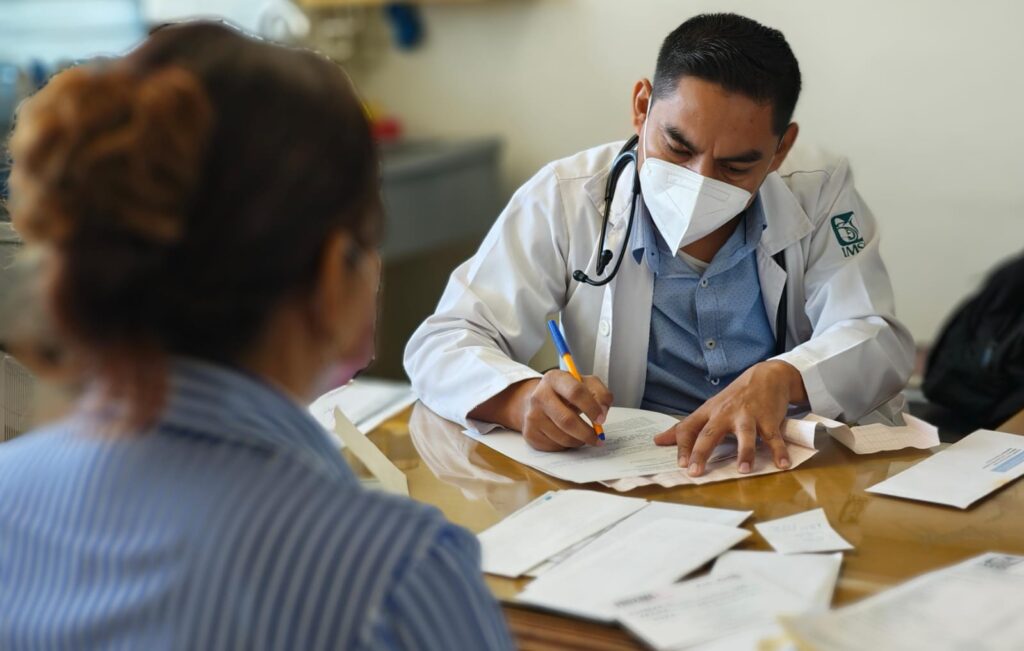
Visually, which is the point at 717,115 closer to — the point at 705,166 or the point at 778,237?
the point at 705,166

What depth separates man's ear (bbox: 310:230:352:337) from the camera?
2.18ft

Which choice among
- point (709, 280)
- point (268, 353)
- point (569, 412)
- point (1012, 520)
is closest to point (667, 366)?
point (709, 280)

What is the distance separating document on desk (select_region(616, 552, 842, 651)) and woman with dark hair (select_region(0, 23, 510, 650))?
26 cm

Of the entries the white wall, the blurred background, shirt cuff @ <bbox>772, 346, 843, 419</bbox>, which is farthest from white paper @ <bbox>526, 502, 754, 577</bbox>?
the white wall

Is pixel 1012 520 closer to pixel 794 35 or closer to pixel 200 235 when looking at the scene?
pixel 200 235

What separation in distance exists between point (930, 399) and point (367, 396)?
111cm

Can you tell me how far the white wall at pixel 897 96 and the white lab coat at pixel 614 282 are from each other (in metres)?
1.31

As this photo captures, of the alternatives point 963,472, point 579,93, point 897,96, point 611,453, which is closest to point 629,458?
point 611,453

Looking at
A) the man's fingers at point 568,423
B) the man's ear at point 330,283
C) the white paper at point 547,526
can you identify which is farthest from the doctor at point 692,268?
the man's ear at point 330,283

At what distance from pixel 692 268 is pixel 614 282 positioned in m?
0.12

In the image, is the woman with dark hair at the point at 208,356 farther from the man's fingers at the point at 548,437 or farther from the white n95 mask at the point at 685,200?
the white n95 mask at the point at 685,200

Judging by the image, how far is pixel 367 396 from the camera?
170cm

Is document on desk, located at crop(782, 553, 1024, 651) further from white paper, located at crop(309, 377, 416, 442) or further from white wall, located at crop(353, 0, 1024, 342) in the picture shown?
white wall, located at crop(353, 0, 1024, 342)

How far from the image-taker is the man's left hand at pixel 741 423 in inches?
50.8
